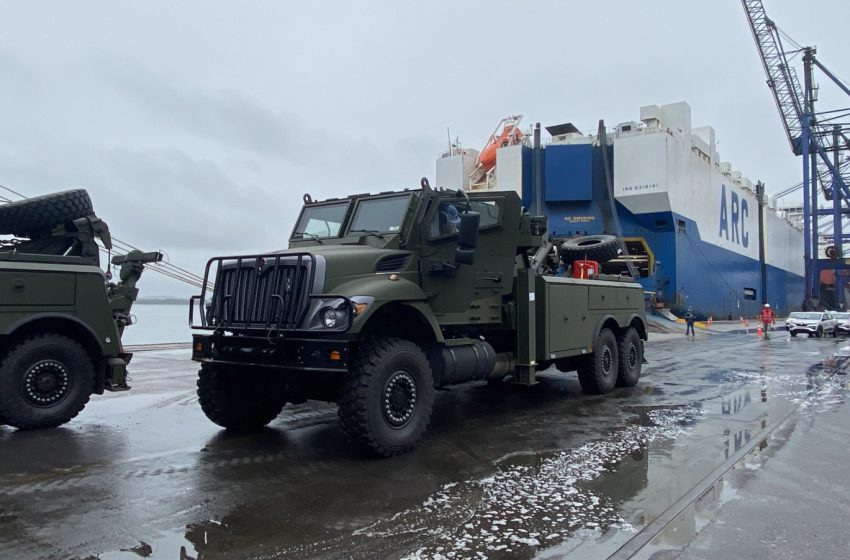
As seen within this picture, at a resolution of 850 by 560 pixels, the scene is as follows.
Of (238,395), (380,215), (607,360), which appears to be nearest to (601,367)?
(607,360)

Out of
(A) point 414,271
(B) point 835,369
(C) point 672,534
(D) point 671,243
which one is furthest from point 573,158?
(C) point 672,534

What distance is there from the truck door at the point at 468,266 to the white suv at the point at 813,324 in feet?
86.8

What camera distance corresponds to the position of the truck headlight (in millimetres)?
5516

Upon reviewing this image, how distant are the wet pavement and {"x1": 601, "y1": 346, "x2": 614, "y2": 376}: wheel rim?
1075mm

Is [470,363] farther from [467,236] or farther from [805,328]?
[805,328]

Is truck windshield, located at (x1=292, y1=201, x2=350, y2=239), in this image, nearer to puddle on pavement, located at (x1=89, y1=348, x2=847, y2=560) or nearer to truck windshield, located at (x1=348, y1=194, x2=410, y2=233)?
truck windshield, located at (x1=348, y1=194, x2=410, y2=233)

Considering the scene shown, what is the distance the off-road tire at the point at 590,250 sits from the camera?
11.9 metres

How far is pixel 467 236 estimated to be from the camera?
6.50 meters

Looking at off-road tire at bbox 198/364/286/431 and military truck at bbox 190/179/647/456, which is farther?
off-road tire at bbox 198/364/286/431

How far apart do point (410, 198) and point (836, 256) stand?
56816 millimetres

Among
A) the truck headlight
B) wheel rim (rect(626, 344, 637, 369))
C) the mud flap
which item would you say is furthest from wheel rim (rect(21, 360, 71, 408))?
wheel rim (rect(626, 344, 637, 369))

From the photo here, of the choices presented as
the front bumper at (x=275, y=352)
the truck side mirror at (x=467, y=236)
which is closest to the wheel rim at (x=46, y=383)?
the front bumper at (x=275, y=352)

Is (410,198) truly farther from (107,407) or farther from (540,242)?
(107,407)

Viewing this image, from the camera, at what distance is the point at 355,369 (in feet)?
18.7
